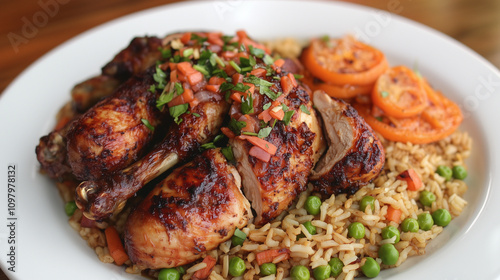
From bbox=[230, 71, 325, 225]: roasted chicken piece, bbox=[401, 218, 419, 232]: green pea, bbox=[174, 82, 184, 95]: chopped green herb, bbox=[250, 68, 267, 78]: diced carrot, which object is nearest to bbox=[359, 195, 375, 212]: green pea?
bbox=[401, 218, 419, 232]: green pea

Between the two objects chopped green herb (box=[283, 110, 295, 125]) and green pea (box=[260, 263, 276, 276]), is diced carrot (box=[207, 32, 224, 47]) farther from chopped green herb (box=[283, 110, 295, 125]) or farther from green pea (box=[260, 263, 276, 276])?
green pea (box=[260, 263, 276, 276])

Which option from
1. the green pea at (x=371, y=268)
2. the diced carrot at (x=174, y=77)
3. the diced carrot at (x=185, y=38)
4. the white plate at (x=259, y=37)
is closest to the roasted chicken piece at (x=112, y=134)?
the diced carrot at (x=174, y=77)

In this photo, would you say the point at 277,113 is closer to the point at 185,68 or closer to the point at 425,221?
the point at 185,68

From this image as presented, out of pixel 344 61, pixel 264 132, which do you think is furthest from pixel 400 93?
pixel 264 132

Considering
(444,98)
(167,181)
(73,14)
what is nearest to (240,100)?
(167,181)

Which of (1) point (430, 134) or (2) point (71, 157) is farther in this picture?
(1) point (430, 134)

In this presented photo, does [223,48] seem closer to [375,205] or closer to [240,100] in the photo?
[240,100]
